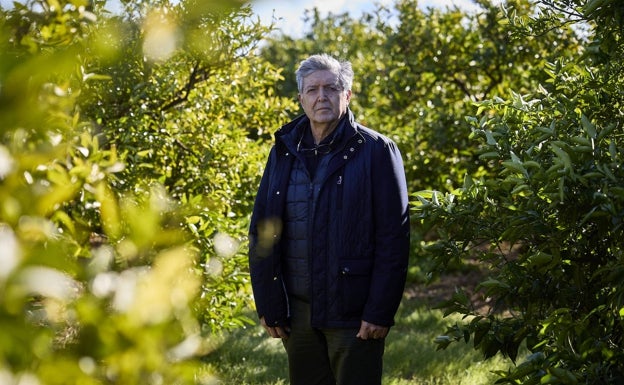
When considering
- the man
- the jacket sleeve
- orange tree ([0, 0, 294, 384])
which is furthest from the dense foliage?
the man

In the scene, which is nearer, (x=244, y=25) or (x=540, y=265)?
(x=540, y=265)

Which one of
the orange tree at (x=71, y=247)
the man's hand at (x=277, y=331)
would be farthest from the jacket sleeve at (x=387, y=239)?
the orange tree at (x=71, y=247)

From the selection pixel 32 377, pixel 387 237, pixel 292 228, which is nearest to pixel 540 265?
pixel 387 237

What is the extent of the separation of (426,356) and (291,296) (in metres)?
3.38

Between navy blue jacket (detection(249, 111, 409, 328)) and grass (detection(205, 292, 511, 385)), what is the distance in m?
2.42

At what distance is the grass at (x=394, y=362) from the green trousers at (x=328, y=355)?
2.01 metres

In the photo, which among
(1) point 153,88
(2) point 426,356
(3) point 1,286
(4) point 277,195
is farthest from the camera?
(2) point 426,356

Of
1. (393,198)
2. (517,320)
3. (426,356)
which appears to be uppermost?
(393,198)

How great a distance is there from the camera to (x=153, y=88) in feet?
17.9

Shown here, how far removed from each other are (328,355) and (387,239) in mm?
673

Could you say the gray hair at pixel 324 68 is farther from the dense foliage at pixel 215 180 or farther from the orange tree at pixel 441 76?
the orange tree at pixel 441 76

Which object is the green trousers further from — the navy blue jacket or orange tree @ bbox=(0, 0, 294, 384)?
orange tree @ bbox=(0, 0, 294, 384)

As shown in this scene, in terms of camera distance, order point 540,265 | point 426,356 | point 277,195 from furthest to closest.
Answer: point 426,356 < point 277,195 < point 540,265

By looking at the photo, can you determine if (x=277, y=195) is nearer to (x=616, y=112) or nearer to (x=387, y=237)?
(x=387, y=237)
